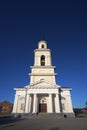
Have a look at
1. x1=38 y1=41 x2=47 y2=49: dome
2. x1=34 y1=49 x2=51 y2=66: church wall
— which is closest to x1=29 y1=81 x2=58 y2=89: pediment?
x1=34 y1=49 x2=51 y2=66: church wall

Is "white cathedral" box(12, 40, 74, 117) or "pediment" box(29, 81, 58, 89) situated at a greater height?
"pediment" box(29, 81, 58, 89)

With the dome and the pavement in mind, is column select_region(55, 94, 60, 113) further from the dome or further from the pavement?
the dome

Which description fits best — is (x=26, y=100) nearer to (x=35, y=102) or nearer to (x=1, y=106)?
(x=35, y=102)

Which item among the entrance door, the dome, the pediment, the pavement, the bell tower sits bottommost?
the pavement

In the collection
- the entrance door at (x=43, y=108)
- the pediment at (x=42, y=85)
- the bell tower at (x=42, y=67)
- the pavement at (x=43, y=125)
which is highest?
the bell tower at (x=42, y=67)

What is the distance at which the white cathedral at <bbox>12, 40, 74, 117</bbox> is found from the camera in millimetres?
27328

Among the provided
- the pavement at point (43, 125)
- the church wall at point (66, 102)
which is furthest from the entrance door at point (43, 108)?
the pavement at point (43, 125)

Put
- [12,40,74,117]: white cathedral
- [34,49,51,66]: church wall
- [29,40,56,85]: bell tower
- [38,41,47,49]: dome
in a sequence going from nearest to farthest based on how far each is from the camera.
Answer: [12,40,74,117]: white cathedral → [29,40,56,85]: bell tower → [34,49,51,66]: church wall → [38,41,47,49]: dome

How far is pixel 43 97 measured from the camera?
30.3 meters

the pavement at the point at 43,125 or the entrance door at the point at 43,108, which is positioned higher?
the entrance door at the point at 43,108

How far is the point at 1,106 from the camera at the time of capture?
191ft

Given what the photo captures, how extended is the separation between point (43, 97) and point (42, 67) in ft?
27.4

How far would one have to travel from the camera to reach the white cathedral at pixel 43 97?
27.3 metres

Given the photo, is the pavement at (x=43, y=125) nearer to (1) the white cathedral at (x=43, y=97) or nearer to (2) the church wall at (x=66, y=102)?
(1) the white cathedral at (x=43, y=97)
